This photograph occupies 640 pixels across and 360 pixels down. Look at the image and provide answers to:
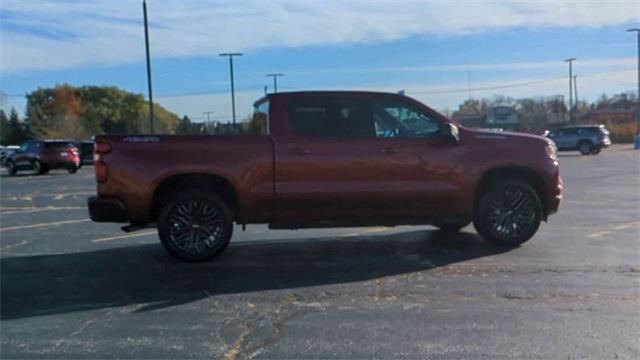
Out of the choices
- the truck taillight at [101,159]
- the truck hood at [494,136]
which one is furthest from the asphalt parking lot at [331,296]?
the truck hood at [494,136]

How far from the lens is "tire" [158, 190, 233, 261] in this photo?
8.53 metres

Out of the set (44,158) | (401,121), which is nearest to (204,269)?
(401,121)

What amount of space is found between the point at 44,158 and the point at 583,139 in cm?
3131

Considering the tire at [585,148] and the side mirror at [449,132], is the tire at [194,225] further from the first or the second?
the tire at [585,148]

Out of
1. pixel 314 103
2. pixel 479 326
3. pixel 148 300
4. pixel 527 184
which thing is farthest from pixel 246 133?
pixel 479 326

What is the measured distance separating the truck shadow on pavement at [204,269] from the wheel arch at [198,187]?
62 cm

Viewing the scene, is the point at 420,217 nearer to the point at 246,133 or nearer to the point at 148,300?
the point at 246,133

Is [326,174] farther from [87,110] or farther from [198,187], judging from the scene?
[87,110]

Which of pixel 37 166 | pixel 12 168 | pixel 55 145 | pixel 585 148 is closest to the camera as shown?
pixel 37 166

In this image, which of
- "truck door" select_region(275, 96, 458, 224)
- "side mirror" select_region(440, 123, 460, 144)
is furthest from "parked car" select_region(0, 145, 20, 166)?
"side mirror" select_region(440, 123, 460, 144)

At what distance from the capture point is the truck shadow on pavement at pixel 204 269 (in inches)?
278

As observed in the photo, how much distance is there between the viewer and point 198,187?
872 centimetres

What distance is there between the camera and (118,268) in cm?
841

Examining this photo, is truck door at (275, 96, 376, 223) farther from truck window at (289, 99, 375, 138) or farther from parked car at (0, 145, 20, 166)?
parked car at (0, 145, 20, 166)
